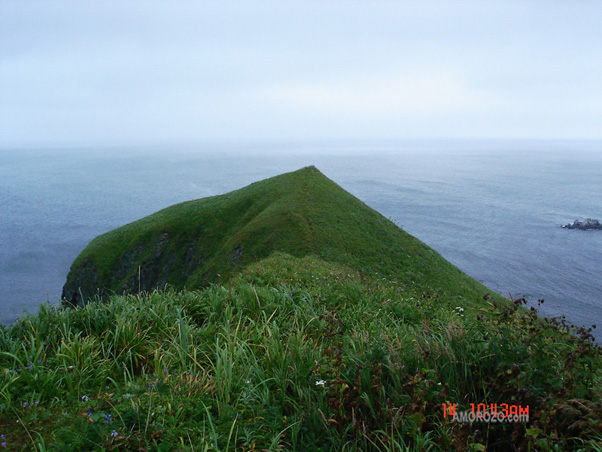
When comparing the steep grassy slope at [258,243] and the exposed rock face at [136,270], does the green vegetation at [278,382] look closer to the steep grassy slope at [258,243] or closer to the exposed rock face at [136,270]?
the steep grassy slope at [258,243]

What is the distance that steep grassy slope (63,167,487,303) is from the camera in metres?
35.4

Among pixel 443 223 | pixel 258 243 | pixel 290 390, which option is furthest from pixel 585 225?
pixel 290 390

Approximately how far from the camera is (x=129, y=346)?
6.97 metres

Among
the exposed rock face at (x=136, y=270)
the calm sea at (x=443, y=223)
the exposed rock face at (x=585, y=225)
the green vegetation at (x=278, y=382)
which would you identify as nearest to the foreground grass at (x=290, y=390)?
the green vegetation at (x=278, y=382)

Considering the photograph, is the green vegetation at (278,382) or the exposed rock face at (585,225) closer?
the green vegetation at (278,382)

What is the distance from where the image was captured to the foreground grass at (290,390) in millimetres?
4445

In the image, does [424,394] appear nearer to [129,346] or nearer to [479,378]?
[479,378]

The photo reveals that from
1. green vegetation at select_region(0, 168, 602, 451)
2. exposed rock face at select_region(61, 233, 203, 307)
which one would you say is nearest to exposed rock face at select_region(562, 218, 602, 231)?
exposed rock face at select_region(61, 233, 203, 307)

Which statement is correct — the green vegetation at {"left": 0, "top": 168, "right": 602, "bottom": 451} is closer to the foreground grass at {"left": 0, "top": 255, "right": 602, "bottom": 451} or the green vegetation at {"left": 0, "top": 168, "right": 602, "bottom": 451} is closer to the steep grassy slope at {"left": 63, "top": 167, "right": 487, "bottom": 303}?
the foreground grass at {"left": 0, "top": 255, "right": 602, "bottom": 451}
